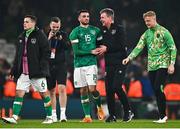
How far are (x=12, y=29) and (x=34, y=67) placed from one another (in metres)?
12.7

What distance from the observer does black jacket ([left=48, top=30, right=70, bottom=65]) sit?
19.4 m

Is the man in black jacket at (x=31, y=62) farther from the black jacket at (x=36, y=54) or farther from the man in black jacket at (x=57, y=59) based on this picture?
the man in black jacket at (x=57, y=59)

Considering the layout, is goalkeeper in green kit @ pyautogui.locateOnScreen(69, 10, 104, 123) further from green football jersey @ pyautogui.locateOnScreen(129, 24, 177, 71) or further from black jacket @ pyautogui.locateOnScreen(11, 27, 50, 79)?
green football jersey @ pyautogui.locateOnScreen(129, 24, 177, 71)

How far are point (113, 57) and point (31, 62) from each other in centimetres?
181

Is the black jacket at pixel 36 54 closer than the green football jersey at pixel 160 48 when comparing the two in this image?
No

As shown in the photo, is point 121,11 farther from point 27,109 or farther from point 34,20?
point 34,20

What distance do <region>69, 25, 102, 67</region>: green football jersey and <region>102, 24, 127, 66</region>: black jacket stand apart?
0.71 ft

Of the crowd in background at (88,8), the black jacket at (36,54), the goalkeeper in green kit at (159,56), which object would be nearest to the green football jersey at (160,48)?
the goalkeeper in green kit at (159,56)

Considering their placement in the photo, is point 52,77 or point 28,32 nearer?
point 28,32


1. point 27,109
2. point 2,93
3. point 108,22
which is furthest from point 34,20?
point 2,93

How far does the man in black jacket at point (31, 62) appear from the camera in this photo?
18.1 m

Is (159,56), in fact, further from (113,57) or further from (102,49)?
(102,49)

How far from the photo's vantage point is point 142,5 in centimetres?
3120

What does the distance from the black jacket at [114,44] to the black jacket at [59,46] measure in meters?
1.12
